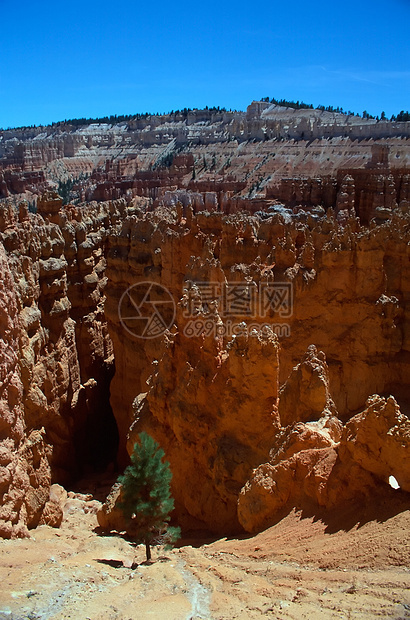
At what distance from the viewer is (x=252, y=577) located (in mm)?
6672

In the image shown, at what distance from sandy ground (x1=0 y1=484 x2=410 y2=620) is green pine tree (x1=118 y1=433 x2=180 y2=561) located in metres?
0.63

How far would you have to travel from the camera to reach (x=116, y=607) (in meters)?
6.38

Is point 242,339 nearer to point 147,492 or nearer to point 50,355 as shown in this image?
point 147,492

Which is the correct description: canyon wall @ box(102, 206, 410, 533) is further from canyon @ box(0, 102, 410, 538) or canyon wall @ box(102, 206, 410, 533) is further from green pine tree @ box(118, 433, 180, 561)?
green pine tree @ box(118, 433, 180, 561)

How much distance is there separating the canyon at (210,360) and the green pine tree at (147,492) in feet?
3.53

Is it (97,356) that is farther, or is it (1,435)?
(97,356)

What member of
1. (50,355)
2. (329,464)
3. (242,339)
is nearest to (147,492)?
(242,339)

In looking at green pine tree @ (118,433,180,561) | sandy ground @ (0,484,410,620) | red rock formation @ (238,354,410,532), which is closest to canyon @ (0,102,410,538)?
red rock formation @ (238,354,410,532)

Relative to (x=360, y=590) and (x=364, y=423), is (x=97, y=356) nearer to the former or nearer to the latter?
(x=364, y=423)

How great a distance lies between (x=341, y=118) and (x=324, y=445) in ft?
305

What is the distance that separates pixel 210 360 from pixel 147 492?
2571mm

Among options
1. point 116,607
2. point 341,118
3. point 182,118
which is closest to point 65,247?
point 116,607

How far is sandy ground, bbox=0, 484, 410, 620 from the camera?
5.61 metres

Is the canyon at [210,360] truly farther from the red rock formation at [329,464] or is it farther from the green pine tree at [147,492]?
the green pine tree at [147,492]
